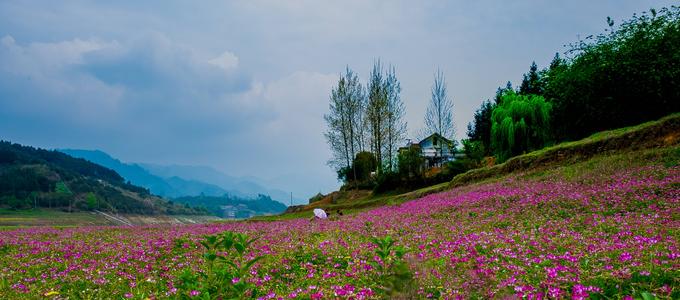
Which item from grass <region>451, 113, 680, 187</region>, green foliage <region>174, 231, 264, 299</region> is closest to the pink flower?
green foliage <region>174, 231, 264, 299</region>

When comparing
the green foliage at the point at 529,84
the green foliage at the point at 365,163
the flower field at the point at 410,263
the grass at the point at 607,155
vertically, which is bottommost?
the flower field at the point at 410,263

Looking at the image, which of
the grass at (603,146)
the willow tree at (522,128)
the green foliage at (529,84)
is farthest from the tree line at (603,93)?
the green foliage at (529,84)

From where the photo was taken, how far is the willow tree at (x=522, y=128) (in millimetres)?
49969

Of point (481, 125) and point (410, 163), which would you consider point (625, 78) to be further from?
point (481, 125)

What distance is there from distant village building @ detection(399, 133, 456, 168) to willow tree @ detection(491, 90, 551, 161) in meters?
8.58

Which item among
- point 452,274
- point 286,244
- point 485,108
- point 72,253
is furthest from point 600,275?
point 485,108

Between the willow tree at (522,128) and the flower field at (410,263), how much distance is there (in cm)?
3450

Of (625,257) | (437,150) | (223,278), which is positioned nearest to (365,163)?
(437,150)

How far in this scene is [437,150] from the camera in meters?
80.9

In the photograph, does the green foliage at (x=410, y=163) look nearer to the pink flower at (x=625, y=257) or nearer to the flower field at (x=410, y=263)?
the flower field at (x=410, y=263)

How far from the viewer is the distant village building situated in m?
61.0

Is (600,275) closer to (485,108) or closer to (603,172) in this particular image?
(603,172)

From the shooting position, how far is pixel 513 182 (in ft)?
92.4

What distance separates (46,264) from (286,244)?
19.3 ft
